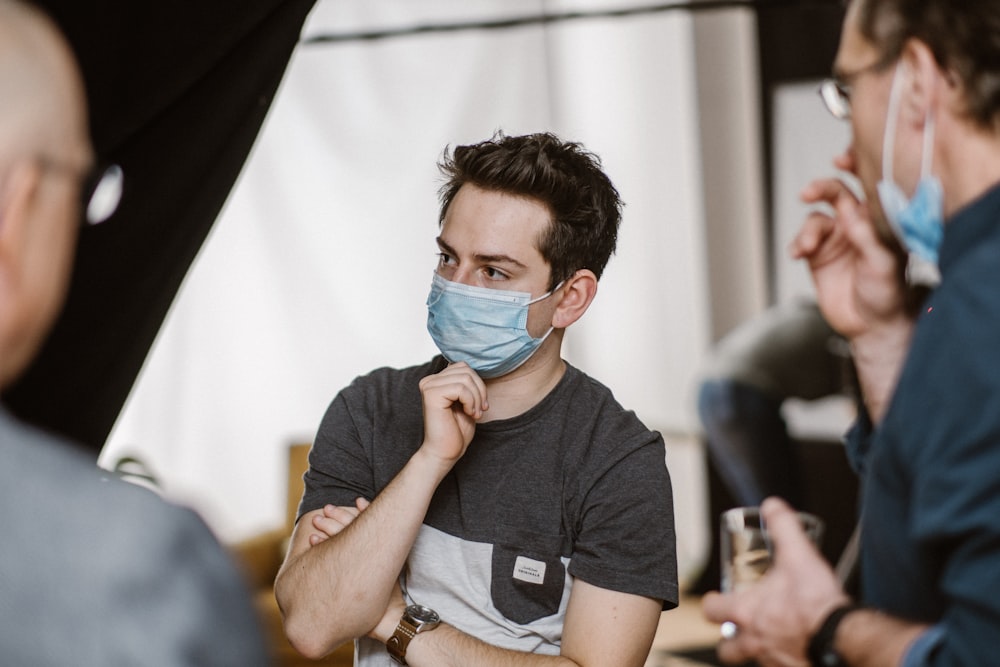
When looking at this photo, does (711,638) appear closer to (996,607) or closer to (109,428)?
(109,428)

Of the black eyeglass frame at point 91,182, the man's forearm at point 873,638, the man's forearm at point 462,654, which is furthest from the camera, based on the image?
the man's forearm at point 462,654

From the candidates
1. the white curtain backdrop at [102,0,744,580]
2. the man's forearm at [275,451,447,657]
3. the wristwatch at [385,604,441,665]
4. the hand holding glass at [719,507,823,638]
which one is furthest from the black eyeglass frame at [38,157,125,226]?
the white curtain backdrop at [102,0,744,580]

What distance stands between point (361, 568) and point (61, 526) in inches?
34.0

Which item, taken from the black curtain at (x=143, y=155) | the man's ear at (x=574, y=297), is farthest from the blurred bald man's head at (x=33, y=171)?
the man's ear at (x=574, y=297)

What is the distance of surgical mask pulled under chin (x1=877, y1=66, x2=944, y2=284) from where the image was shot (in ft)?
3.56

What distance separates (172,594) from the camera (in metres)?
0.75

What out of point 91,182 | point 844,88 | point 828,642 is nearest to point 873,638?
point 828,642

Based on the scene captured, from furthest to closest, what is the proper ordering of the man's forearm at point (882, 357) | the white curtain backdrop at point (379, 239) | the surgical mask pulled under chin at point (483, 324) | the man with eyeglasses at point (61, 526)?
the white curtain backdrop at point (379, 239), the surgical mask pulled under chin at point (483, 324), the man's forearm at point (882, 357), the man with eyeglasses at point (61, 526)

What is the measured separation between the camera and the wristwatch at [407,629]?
5.14ft

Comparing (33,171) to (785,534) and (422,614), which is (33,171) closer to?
(785,534)

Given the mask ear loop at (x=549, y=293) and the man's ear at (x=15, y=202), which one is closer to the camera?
the man's ear at (x=15, y=202)

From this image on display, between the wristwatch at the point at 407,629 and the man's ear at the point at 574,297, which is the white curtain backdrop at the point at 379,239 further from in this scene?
the wristwatch at the point at 407,629

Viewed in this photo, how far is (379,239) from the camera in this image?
4.55 metres

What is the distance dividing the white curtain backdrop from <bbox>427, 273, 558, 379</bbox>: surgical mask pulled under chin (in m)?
2.75
